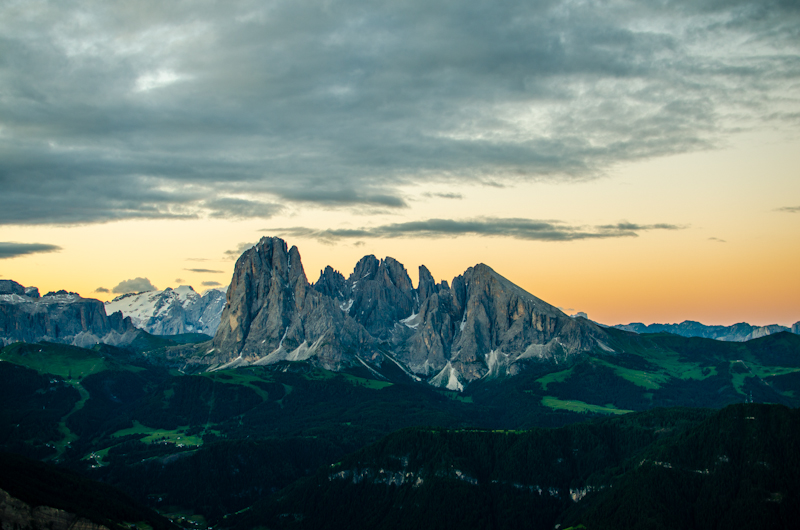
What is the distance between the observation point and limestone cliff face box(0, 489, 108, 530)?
7279 inches

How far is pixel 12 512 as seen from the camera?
609 ft

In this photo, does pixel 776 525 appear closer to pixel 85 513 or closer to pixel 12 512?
pixel 85 513

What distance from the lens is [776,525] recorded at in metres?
198

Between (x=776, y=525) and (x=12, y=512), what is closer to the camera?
(x=12, y=512)

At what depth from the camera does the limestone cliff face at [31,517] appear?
7279 inches

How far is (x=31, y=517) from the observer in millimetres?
186500

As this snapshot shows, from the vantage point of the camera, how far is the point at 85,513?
194m

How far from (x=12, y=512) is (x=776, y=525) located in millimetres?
196673

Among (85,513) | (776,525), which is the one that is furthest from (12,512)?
(776,525)

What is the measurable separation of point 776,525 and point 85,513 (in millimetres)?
181814
